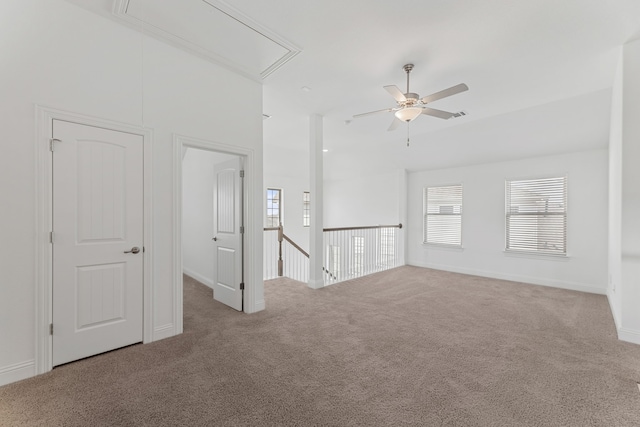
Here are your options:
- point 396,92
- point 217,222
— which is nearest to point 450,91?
point 396,92

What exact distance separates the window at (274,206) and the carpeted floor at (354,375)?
472 centimetres

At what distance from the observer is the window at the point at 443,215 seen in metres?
6.23

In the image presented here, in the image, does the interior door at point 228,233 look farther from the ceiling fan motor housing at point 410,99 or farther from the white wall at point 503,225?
the white wall at point 503,225

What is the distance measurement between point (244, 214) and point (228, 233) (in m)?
0.48

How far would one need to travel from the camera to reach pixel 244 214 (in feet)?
11.5

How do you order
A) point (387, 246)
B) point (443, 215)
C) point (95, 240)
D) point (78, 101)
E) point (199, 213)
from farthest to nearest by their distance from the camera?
point (387, 246), point (443, 215), point (199, 213), point (95, 240), point (78, 101)

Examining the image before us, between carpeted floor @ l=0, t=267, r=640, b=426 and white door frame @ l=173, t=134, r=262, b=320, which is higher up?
white door frame @ l=173, t=134, r=262, b=320

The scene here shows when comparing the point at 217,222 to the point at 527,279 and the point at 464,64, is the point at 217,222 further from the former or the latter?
the point at 527,279

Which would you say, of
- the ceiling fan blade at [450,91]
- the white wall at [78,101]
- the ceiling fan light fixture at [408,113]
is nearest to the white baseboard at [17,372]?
the white wall at [78,101]

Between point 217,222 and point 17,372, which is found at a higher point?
point 217,222

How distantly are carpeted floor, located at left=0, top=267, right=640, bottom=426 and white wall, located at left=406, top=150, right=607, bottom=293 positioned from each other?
148 centimetres

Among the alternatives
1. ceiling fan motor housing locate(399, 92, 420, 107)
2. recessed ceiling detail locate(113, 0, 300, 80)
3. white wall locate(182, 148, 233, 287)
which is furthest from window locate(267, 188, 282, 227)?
ceiling fan motor housing locate(399, 92, 420, 107)

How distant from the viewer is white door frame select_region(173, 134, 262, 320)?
2.88 m

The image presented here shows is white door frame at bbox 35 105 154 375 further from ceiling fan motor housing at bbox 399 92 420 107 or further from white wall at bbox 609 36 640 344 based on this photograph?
white wall at bbox 609 36 640 344
